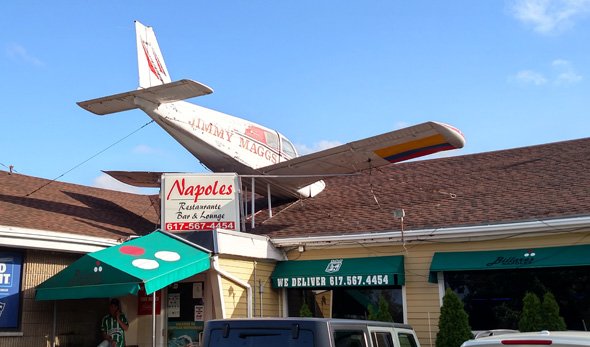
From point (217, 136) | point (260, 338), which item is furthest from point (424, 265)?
point (260, 338)

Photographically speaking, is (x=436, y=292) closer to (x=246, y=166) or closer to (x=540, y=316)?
(x=540, y=316)

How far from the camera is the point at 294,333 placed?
19.3 feet

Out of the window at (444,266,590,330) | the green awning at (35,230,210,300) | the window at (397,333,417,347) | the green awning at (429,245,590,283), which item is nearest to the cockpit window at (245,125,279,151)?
the green awning at (35,230,210,300)

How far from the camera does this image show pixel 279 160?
1859 centimetres

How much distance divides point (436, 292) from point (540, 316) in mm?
2214

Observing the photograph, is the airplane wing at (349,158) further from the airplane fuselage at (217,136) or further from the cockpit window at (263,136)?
the cockpit window at (263,136)

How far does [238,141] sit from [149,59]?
9.83 ft

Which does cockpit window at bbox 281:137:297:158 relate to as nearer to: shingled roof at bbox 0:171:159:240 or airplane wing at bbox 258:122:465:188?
airplane wing at bbox 258:122:465:188

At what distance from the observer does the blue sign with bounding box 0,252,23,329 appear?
11953mm

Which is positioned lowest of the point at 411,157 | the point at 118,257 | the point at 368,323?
the point at 368,323

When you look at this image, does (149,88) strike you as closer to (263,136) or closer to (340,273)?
(263,136)

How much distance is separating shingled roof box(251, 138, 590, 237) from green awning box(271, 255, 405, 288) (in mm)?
660

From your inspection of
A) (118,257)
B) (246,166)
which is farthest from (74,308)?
(246,166)

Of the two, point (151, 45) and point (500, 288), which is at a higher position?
point (151, 45)
